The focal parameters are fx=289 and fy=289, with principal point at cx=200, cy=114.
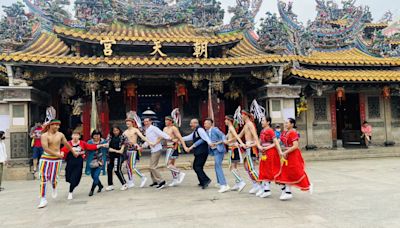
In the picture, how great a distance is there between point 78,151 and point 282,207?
4037mm

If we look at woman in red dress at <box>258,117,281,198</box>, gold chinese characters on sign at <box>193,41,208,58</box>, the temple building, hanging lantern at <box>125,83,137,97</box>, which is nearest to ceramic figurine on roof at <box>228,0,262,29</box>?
the temple building

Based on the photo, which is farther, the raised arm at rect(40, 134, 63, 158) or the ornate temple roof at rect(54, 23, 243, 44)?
the ornate temple roof at rect(54, 23, 243, 44)

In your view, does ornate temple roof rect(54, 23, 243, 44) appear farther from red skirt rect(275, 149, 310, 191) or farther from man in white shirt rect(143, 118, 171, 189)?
red skirt rect(275, 149, 310, 191)

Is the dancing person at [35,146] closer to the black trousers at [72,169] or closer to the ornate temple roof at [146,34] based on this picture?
the ornate temple roof at [146,34]

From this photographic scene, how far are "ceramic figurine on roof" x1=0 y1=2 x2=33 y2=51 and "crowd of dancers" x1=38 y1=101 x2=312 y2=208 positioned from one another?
413 centimetres

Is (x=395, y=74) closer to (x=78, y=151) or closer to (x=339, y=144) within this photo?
(x=339, y=144)

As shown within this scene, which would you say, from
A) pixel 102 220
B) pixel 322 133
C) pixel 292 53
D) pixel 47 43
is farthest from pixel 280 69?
pixel 47 43

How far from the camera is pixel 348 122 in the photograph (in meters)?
14.4

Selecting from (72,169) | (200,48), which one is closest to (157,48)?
(200,48)

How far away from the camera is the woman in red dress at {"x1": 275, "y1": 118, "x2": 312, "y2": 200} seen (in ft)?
16.7

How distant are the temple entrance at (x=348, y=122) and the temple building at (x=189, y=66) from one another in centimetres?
7

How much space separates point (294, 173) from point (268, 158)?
22.0 inches

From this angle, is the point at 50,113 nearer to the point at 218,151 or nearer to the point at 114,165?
the point at 114,165

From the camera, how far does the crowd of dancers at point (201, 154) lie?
526 cm
